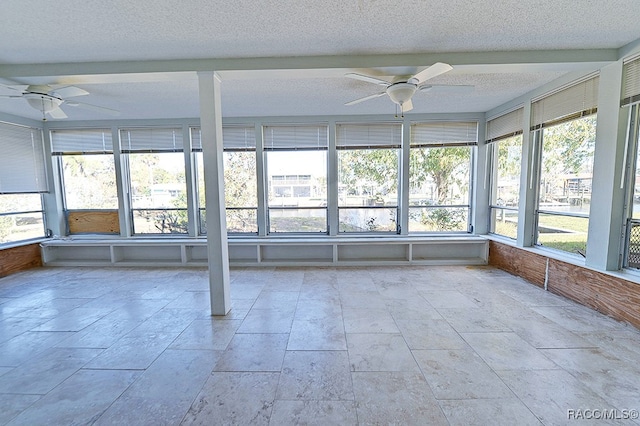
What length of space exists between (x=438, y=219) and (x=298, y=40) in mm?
4247

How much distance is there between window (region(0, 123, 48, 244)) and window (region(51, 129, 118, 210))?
0.32 meters

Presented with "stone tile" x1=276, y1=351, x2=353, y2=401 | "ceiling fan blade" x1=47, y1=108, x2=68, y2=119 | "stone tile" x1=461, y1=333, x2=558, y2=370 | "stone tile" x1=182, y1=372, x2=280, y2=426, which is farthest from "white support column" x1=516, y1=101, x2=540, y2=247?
"ceiling fan blade" x1=47, y1=108, x2=68, y2=119

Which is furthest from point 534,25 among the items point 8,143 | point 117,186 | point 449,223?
point 8,143

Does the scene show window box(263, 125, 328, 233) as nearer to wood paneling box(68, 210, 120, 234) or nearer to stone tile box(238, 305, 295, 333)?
stone tile box(238, 305, 295, 333)

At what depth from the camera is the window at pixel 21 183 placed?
4742mm

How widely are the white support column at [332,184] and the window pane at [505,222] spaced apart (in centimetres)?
301

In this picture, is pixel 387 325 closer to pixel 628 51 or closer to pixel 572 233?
pixel 572 233

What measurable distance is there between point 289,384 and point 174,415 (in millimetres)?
773

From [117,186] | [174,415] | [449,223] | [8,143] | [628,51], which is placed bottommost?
[174,415]

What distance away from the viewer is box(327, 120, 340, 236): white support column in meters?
5.13

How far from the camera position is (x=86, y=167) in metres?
5.44

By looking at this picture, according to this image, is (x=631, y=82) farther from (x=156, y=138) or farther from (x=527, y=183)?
(x=156, y=138)

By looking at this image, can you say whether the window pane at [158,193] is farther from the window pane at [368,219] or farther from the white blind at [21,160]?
the window pane at [368,219]

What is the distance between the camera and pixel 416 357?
7.51ft
